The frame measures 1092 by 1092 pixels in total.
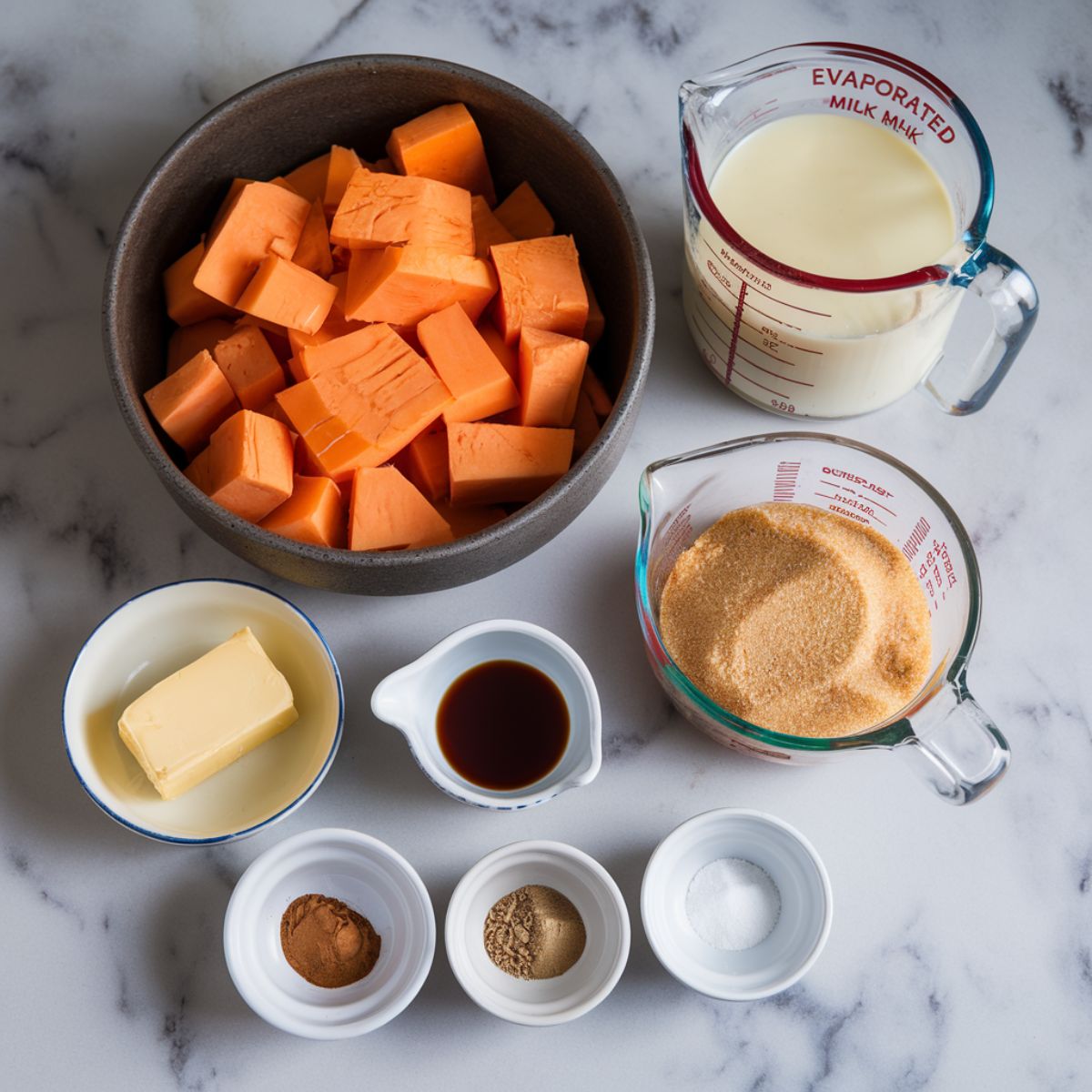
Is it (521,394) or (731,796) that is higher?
(521,394)

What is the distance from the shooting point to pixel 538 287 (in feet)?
5.55

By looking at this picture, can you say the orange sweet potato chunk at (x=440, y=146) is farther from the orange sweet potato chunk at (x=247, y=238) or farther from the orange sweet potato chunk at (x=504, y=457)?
the orange sweet potato chunk at (x=504, y=457)

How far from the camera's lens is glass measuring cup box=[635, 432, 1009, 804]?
1.53 m

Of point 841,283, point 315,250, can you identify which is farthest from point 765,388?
point 315,250

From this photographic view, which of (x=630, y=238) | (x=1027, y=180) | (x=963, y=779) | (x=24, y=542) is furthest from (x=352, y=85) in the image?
(x=963, y=779)

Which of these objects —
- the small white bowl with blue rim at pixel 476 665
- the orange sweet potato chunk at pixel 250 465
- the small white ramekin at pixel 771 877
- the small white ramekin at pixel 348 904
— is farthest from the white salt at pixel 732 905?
the orange sweet potato chunk at pixel 250 465

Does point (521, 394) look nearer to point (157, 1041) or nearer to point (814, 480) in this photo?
point (814, 480)

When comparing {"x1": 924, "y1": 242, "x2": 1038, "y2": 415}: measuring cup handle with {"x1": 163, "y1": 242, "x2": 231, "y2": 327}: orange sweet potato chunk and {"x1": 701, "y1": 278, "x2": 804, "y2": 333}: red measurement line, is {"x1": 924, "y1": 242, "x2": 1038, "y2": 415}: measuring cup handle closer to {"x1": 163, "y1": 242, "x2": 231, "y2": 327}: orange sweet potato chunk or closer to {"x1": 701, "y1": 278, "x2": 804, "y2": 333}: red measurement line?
Answer: {"x1": 701, "y1": 278, "x2": 804, "y2": 333}: red measurement line

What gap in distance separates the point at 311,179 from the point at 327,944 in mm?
1030

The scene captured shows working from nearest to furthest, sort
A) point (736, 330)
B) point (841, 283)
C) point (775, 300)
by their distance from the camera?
point (841, 283) < point (775, 300) < point (736, 330)

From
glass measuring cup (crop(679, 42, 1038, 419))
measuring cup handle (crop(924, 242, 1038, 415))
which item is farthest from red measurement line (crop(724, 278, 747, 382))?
measuring cup handle (crop(924, 242, 1038, 415))

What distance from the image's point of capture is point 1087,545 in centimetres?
186

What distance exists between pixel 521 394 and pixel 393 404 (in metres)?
0.18

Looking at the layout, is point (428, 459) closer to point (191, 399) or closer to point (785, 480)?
point (191, 399)
